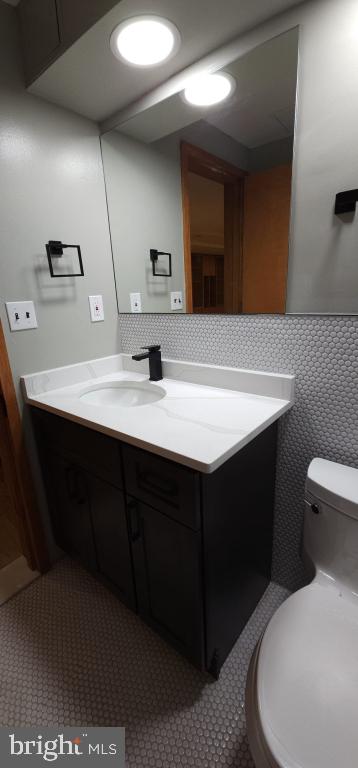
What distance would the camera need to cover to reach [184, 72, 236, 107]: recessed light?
1.09 metres

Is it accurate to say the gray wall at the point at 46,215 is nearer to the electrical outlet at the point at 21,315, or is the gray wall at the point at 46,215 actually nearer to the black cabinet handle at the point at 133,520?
the electrical outlet at the point at 21,315

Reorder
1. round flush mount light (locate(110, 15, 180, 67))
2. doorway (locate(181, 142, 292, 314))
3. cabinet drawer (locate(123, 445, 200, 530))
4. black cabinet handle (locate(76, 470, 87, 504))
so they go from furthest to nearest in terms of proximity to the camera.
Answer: black cabinet handle (locate(76, 470, 87, 504)) → doorway (locate(181, 142, 292, 314)) → round flush mount light (locate(110, 15, 180, 67)) → cabinet drawer (locate(123, 445, 200, 530))

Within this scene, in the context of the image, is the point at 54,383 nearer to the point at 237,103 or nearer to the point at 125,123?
the point at 125,123

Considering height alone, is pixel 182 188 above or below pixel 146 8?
below

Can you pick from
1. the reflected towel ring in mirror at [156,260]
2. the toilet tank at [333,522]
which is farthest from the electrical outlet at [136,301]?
the toilet tank at [333,522]

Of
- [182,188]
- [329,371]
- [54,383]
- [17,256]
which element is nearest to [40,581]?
[54,383]

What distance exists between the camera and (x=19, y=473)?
4.60 ft

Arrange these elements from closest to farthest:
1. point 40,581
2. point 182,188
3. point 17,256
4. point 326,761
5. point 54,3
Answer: point 326,761, point 54,3, point 17,256, point 182,188, point 40,581

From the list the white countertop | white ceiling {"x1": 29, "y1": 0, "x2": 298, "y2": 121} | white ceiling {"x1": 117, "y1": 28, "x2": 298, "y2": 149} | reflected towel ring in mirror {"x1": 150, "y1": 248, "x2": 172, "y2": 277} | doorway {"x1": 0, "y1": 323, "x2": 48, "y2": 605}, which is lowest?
doorway {"x1": 0, "y1": 323, "x2": 48, "y2": 605}

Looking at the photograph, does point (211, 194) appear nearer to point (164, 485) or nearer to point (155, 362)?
point (155, 362)

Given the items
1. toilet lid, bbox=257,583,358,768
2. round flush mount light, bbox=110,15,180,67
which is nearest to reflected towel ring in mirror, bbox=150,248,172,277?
round flush mount light, bbox=110,15,180,67

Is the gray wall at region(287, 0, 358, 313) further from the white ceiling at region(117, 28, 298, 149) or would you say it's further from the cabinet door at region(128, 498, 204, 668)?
the cabinet door at region(128, 498, 204, 668)

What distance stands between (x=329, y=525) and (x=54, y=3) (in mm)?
1839

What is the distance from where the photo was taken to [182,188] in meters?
1.36
